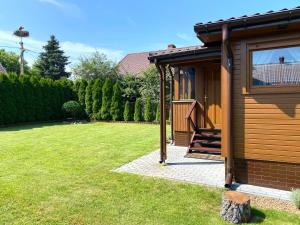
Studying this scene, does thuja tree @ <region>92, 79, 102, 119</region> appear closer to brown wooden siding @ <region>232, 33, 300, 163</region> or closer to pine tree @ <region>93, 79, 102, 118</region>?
pine tree @ <region>93, 79, 102, 118</region>

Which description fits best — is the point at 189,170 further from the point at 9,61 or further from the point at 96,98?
the point at 9,61

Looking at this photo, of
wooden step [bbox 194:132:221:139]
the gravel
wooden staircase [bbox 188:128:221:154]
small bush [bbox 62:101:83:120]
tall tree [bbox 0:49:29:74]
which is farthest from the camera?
tall tree [bbox 0:49:29:74]

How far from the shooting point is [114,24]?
23.5 meters

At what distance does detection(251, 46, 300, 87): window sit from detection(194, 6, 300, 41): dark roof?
0.63 metres

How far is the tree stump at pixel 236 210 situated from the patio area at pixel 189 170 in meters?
1.03

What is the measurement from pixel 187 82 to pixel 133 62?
19.1m

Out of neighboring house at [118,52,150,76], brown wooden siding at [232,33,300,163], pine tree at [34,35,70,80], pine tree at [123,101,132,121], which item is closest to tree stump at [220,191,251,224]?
brown wooden siding at [232,33,300,163]

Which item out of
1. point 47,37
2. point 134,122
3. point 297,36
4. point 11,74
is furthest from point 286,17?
point 47,37

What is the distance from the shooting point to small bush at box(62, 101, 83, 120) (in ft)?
52.4

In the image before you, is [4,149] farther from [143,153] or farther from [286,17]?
[286,17]

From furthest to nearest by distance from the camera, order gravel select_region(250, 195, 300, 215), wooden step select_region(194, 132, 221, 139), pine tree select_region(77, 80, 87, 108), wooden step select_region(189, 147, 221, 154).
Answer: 1. pine tree select_region(77, 80, 87, 108)
2. wooden step select_region(194, 132, 221, 139)
3. wooden step select_region(189, 147, 221, 154)
4. gravel select_region(250, 195, 300, 215)

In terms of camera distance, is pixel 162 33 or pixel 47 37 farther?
pixel 47 37

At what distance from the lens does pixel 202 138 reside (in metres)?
7.32

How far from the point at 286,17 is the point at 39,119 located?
49.1 ft
